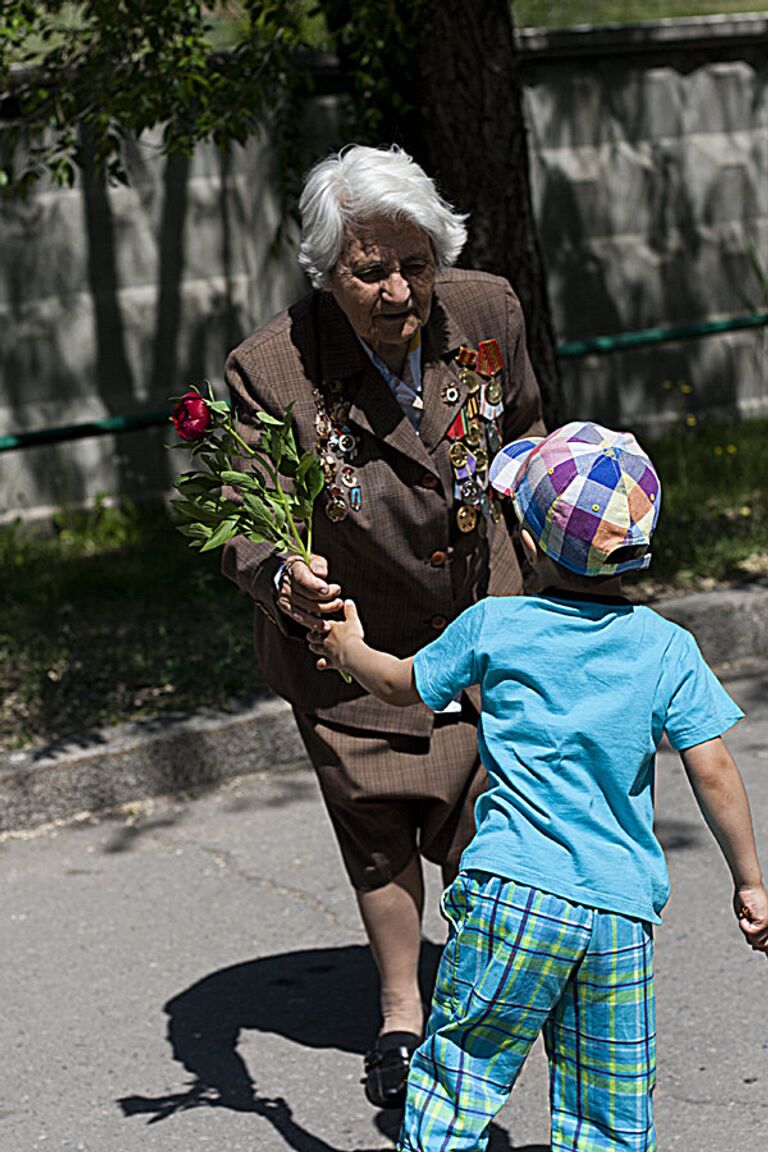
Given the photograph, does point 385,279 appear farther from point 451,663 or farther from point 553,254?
point 553,254

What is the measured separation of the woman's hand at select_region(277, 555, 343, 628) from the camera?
10.1 ft

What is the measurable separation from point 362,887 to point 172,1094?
60cm

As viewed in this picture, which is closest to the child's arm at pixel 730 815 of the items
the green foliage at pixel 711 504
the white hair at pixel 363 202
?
the white hair at pixel 363 202

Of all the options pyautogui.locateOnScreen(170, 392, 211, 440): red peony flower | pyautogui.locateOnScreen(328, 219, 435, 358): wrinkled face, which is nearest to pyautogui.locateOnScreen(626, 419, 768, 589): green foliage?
pyautogui.locateOnScreen(328, 219, 435, 358): wrinkled face

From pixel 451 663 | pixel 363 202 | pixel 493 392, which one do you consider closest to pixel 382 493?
pixel 493 392

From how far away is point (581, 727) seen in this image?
264cm

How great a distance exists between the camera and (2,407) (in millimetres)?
8109

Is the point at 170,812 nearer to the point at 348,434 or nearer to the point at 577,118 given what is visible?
the point at 348,434

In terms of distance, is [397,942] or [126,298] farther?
[126,298]

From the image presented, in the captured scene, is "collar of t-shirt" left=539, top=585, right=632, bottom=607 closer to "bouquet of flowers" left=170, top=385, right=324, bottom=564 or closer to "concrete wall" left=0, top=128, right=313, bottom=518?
"bouquet of flowers" left=170, top=385, right=324, bottom=564

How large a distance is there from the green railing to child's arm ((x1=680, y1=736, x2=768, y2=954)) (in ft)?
18.7

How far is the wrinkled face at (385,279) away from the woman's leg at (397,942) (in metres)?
1.14

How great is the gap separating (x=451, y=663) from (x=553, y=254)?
6.74 metres

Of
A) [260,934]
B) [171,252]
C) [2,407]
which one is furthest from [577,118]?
[260,934]
